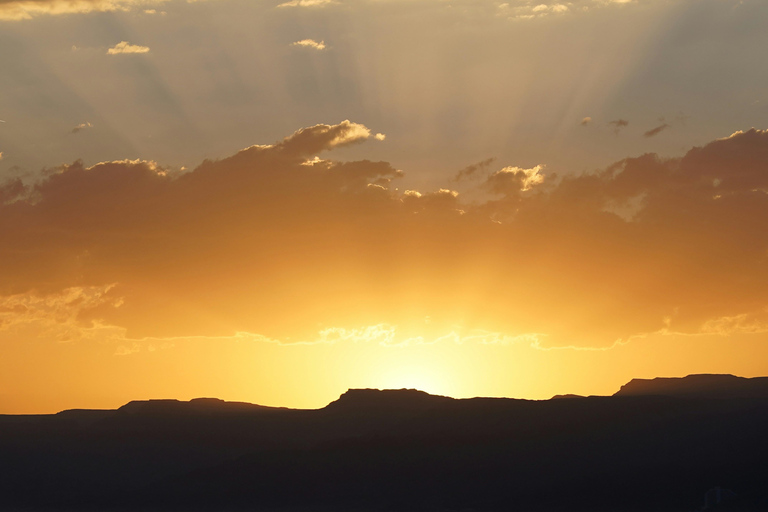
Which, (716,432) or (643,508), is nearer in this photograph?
(643,508)

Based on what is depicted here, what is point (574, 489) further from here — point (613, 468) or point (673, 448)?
point (673, 448)

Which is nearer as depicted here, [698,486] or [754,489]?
[754,489]

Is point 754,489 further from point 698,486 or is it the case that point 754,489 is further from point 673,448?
point 673,448

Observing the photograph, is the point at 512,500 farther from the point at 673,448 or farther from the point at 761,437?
the point at 761,437

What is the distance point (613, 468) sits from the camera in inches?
7859

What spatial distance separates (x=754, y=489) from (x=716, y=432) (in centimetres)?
2865

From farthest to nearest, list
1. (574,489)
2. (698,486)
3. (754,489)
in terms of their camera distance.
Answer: (574,489)
(698,486)
(754,489)

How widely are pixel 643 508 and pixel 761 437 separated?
3078 cm

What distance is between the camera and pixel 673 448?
198000 mm

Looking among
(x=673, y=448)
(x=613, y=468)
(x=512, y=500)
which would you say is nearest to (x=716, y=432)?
(x=673, y=448)

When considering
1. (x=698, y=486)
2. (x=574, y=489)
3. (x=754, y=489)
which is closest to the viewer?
(x=754, y=489)

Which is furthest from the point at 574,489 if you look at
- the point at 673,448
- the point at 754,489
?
the point at 754,489

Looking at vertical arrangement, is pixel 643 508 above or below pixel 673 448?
below

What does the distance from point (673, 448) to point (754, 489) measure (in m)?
29.8
